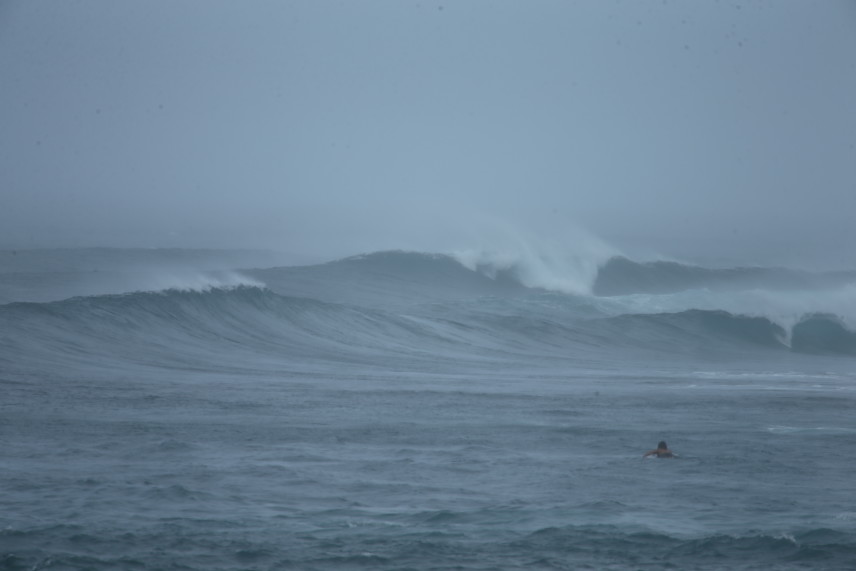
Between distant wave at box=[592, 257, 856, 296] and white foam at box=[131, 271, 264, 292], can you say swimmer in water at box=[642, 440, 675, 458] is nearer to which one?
white foam at box=[131, 271, 264, 292]

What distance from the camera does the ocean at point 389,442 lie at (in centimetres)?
628

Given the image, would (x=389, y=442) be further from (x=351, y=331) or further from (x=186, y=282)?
(x=186, y=282)

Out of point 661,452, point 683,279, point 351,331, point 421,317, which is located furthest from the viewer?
point 683,279

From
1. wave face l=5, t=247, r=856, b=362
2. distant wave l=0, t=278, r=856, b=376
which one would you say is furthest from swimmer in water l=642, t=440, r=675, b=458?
wave face l=5, t=247, r=856, b=362

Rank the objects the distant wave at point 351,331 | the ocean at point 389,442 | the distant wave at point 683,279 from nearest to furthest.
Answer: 1. the ocean at point 389,442
2. the distant wave at point 351,331
3. the distant wave at point 683,279

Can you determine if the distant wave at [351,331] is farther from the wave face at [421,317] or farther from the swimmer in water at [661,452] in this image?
the swimmer in water at [661,452]

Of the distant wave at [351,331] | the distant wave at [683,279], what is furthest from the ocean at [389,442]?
the distant wave at [683,279]

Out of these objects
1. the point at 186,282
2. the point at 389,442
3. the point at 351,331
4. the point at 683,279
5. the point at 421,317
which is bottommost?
the point at 389,442

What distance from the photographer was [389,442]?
952cm

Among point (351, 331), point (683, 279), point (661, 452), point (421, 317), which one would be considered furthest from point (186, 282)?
point (683, 279)

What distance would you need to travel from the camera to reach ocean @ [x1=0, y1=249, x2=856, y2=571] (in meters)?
6.28

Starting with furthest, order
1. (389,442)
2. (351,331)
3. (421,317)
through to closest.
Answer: (421,317) < (351,331) < (389,442)

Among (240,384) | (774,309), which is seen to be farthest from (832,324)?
(240,384)

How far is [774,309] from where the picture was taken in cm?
2866
